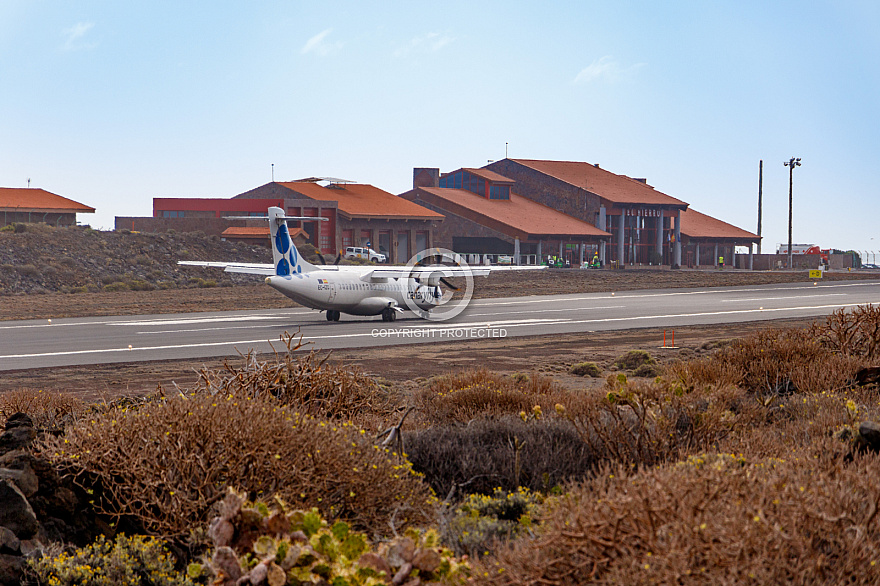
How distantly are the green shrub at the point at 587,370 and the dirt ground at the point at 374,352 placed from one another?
28 centimetres

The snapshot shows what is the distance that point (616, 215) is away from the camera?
109250 mm

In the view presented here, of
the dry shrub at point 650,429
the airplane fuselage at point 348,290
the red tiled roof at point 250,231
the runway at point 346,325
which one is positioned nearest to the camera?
the dry shrub at point 650,429

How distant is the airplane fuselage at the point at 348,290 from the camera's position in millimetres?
36250

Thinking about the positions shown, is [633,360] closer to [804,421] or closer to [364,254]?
[804,421]

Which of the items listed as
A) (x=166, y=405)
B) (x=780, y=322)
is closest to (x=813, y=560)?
(x=166, y=405)

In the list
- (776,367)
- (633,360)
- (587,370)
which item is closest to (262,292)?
(633,360)

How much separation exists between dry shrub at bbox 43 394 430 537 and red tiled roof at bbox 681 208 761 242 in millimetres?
112407

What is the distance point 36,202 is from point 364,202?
33.2 meters

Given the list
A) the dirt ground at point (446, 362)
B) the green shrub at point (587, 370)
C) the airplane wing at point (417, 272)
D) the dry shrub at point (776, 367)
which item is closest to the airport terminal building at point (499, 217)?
the airplane wing at point (417, 272)

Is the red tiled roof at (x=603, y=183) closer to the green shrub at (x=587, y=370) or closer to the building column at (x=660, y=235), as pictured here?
the building column at (x=660, y=235)

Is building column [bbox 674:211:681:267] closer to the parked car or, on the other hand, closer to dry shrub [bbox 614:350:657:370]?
the parked car

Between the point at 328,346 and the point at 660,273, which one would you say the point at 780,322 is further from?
the point at 660,273

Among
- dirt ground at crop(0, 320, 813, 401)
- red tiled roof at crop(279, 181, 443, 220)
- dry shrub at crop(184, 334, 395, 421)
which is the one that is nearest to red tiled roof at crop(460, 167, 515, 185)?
red tiled roof at crop(279, 181, 443, 220)

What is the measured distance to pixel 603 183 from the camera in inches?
4513
